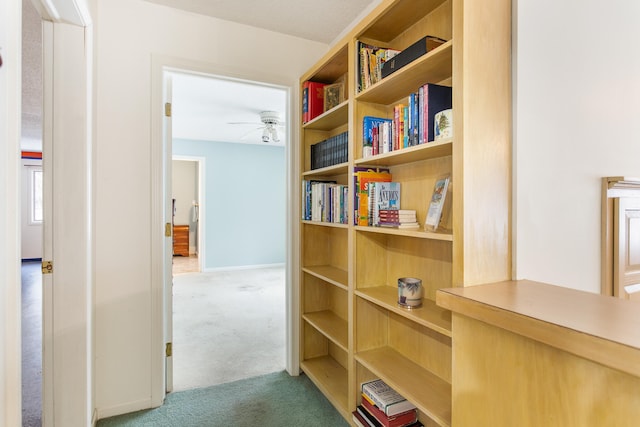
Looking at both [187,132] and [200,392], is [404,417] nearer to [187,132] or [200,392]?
[200,392]

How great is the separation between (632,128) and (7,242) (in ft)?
7.43

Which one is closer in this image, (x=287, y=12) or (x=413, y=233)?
(x=413, y=233)

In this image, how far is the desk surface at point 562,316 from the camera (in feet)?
2.09

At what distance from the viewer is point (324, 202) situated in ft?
6.89

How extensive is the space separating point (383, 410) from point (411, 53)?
162 cm

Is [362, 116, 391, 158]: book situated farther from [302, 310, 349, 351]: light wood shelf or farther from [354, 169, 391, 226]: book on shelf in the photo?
[302, 310, 349, 351]: light wood shelf

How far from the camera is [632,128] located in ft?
4.70

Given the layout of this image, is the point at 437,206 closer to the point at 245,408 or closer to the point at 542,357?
the point at 542,357

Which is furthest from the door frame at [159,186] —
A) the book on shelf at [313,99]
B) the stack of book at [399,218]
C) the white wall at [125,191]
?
the stack of book at [399,218]

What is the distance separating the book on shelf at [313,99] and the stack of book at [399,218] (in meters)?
1.03

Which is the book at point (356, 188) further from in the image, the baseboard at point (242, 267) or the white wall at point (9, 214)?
Result: the baseboard at point (242, 267)

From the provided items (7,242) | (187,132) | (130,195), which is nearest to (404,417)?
(7,242)

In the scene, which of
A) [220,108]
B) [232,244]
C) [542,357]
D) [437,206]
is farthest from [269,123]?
[542,357]

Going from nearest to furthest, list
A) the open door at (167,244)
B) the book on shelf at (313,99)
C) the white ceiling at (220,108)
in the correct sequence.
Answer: the open door at (167,244) → the book on shelf at (313,99) → the white ceiling at (220,108)
